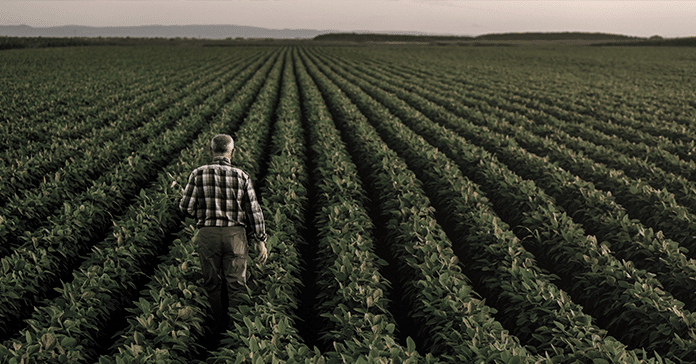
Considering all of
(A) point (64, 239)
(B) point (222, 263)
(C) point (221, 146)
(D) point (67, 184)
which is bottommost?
(A) point (64, 239)

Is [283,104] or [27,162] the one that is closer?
[27,162]

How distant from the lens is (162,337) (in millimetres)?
4035

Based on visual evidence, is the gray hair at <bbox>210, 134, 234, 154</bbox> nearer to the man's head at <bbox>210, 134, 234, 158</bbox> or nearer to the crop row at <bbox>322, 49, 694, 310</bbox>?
the man's head at <bbox>210, 134, 234, 158</bbox>

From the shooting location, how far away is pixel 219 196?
444 centimetres

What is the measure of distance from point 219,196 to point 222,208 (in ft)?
0.46

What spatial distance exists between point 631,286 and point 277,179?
634cm

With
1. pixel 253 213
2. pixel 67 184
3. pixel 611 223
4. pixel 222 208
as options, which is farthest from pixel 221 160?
pixel 611 223

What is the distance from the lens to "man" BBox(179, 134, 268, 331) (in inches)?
175

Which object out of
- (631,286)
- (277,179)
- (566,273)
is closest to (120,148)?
(277,179)

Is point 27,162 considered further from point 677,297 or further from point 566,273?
point 677,297

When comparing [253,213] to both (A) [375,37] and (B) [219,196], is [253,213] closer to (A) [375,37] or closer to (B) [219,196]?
(B) [219,196]

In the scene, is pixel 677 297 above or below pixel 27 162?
below

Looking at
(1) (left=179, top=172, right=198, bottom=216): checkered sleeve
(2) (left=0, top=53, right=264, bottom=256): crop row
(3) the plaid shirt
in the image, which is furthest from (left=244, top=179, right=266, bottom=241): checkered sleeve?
(2) (left=0, top=53, right=264, bottom=256): crop row

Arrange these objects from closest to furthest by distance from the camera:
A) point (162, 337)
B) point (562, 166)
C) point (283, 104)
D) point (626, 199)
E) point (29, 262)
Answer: point (162, 337) → point (29, 262) → point (626, 199) → point (562, 166) → point (283, 104)
